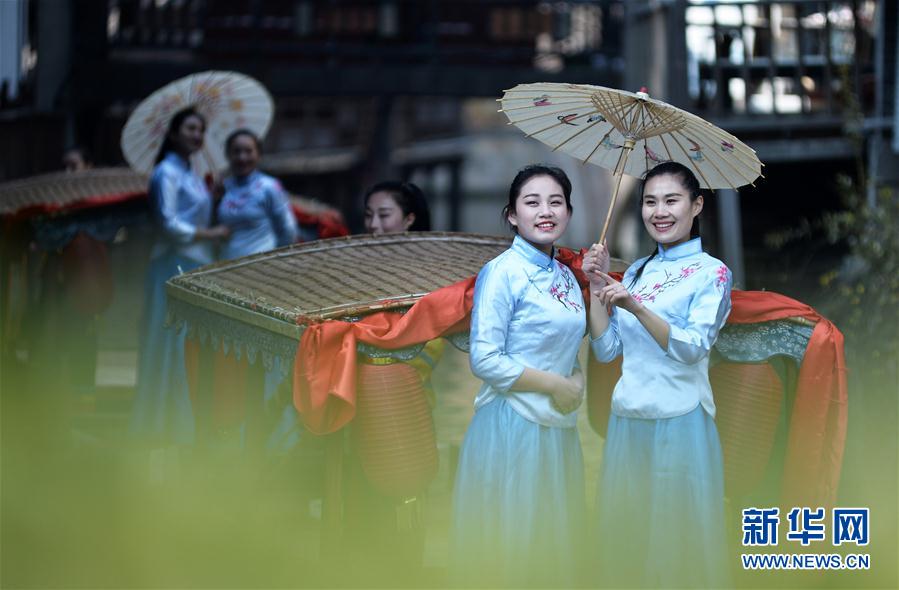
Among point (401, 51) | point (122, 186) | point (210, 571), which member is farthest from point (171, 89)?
point (401, 51)

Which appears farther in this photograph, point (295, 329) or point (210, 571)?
point (210, 571)

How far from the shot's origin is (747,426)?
4562mm

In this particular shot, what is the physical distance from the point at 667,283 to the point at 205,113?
14.1 feet

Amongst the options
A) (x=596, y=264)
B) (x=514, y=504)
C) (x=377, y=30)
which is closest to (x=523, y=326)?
(x=596, y=264)

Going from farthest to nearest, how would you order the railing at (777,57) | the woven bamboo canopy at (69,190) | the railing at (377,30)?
the railing at (377,30) < the railing at (777,57) < the woven bamboo canopy at (69,190)

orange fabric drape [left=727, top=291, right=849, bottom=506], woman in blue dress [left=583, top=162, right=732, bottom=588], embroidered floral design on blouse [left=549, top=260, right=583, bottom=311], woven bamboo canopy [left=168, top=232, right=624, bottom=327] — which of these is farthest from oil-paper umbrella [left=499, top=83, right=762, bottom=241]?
woven bamboo canopy [left=168, top=232, right=624, bottom=327]

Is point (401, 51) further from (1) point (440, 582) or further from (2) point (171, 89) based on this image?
(1) point (440, 582)

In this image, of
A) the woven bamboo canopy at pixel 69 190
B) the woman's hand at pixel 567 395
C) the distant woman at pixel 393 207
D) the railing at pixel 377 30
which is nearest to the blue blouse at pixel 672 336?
the woman's hand at pixel 567 395

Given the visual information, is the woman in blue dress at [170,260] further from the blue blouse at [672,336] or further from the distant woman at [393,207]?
the blue blouse at [672,336]

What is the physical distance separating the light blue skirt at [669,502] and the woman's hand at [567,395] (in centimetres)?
17

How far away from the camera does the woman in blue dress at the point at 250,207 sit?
7.33 meters

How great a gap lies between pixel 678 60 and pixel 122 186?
424 cm

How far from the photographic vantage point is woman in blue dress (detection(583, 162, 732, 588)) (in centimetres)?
420

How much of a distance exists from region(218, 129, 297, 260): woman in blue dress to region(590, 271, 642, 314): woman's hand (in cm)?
357
